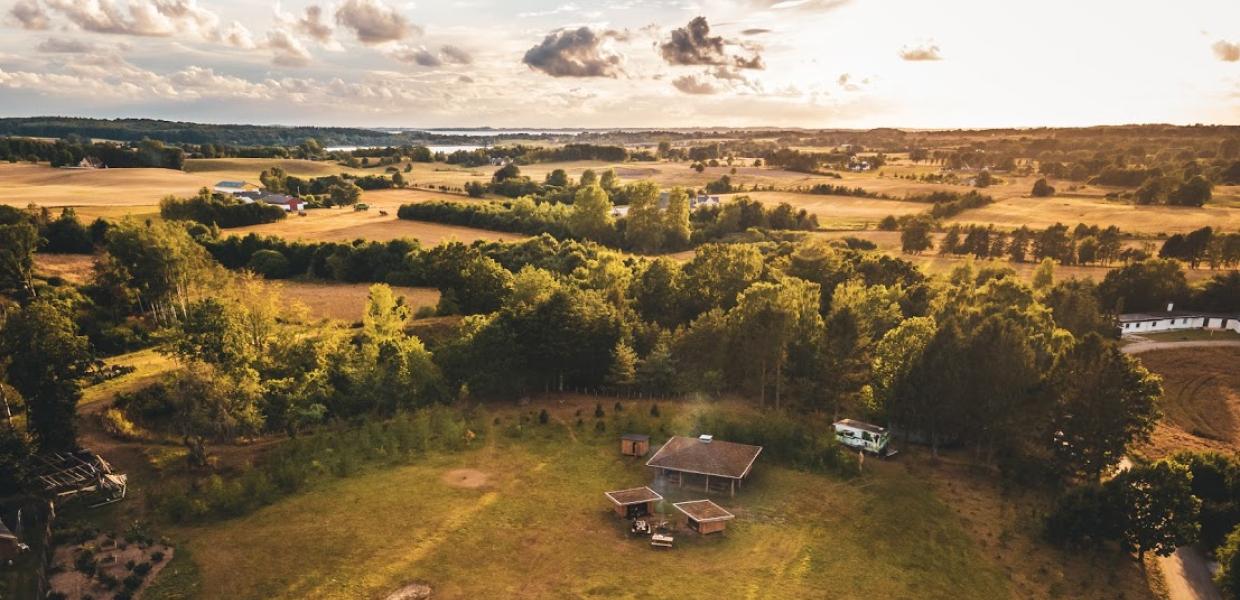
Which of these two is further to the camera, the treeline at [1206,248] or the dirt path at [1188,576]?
the treeline at [1206,248]

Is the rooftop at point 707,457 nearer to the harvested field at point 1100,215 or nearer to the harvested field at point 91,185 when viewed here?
the harvested field at point 1100,215

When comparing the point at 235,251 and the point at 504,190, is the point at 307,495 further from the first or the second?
the point at 504,190

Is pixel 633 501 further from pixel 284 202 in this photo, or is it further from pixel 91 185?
pixel 91 185

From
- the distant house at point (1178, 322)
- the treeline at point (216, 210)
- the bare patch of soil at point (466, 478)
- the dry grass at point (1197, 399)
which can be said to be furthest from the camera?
the treeline at point (216, 210)

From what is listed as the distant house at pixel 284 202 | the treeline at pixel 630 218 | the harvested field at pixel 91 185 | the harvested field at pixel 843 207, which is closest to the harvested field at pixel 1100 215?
the harvested field at pixel 843 207

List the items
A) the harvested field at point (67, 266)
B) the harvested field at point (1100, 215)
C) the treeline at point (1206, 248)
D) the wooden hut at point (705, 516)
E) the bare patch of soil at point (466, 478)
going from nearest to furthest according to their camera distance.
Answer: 1. the wooden hut at point (705, 516)
2. the bare patch of soil at point (466, 478)
3. the harvested field at point (67, 266)
4. the treeline at point (1206, 248)
5. the harvested field at point (1100, 215)

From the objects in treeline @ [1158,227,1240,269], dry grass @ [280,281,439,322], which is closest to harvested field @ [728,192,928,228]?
treeline @ [1158,227,1240,269]

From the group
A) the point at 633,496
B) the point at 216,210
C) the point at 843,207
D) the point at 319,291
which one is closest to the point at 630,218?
the point at 319,291

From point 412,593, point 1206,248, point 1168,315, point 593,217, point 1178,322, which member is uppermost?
point 593,217

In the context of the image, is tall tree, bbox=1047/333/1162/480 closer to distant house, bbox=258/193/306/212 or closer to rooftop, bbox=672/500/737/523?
rooftop, bbox=672/500/737/523
